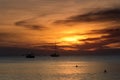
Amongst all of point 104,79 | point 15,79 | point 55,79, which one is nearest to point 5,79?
point 15,79

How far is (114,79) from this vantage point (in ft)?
308

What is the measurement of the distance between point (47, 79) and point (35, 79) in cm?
382

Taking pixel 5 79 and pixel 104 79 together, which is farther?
pixel 104 79

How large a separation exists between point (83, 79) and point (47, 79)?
36.9 feet

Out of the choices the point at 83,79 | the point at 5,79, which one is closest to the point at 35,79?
the point at 5,79

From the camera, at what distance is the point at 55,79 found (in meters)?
93.1

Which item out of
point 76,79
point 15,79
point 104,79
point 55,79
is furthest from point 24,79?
point 104,79

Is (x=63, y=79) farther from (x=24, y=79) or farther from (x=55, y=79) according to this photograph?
(x=24, y=79)

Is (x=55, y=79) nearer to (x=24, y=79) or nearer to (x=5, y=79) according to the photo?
(x=24, y=79)

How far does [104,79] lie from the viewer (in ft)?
313

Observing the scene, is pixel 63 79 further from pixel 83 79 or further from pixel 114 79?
pixel 114 79

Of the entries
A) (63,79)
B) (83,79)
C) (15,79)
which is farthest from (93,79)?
(15,79)

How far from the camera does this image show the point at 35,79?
92.1 m

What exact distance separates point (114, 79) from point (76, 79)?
12.4 m
